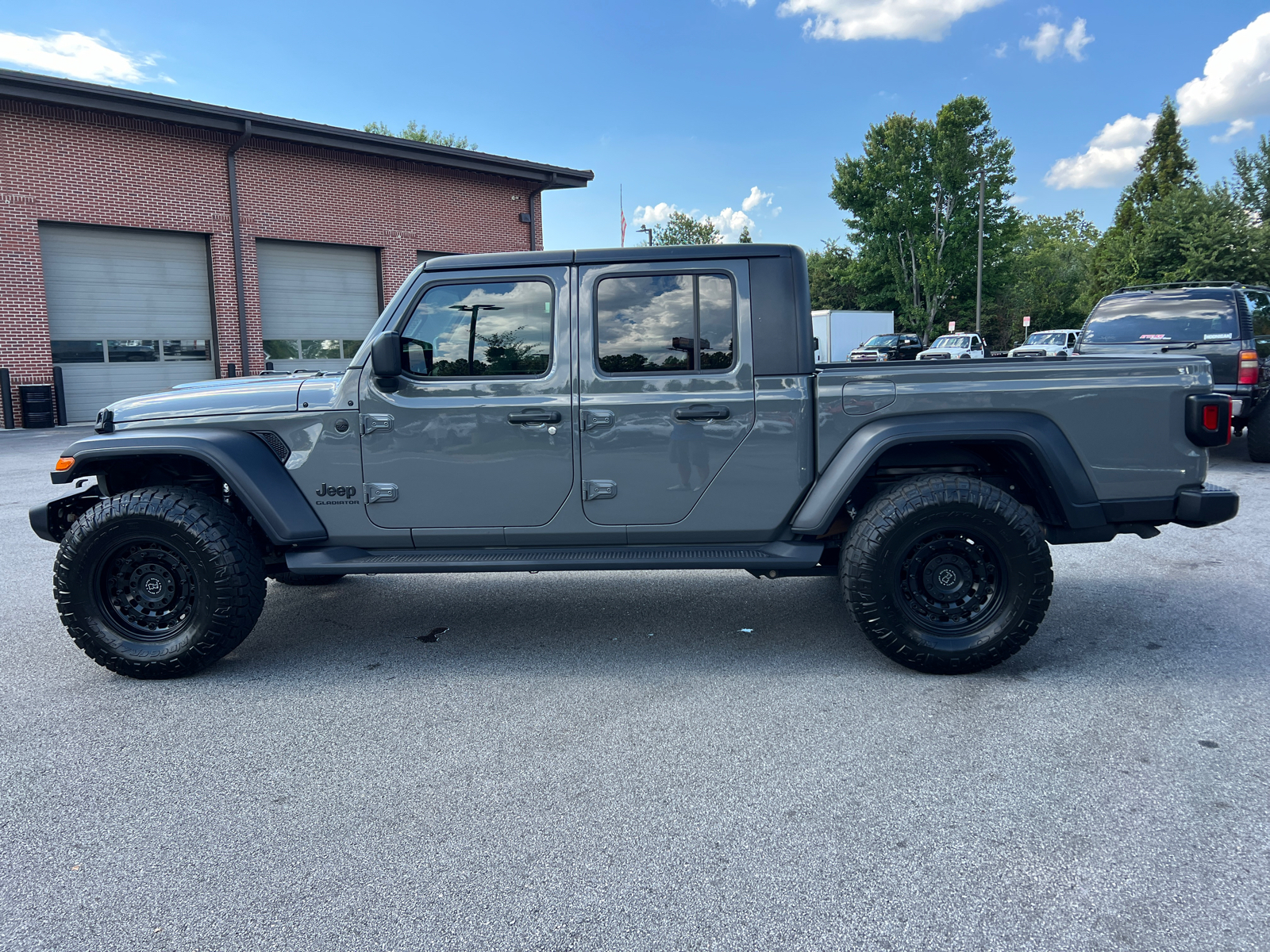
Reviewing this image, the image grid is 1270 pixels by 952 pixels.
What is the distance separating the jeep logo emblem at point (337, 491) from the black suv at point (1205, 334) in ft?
29.1

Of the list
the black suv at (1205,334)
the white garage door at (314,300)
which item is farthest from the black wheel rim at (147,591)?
the white garage door at (314,300)

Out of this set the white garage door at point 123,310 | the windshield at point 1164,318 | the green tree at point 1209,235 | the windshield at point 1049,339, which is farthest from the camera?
the windshield at point 1049,339

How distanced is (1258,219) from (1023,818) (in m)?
30.7

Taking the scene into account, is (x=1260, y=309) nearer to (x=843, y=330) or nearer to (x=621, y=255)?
(x=621, y=255)

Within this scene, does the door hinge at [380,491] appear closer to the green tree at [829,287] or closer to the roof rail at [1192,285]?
the roof rail at [1192,285]

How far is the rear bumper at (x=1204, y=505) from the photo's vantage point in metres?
3.81

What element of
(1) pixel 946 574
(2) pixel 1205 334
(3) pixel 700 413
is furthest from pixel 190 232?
(1) pixel 946 574

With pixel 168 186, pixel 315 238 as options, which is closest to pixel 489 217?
pixel 315 238

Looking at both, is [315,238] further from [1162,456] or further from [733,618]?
[1162,456]

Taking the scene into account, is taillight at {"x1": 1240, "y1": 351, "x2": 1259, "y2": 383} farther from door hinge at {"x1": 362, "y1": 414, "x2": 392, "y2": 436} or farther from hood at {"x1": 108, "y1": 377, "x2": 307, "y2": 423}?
hood at {"x1": 108, "y1": 377, "x2": 307, "y2": 423}

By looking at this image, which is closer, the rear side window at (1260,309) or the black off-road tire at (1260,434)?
the black off-road tire at (1260,434)

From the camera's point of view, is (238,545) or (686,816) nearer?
(686,816)

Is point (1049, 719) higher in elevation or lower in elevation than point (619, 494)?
lower

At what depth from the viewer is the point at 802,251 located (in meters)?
4.14
